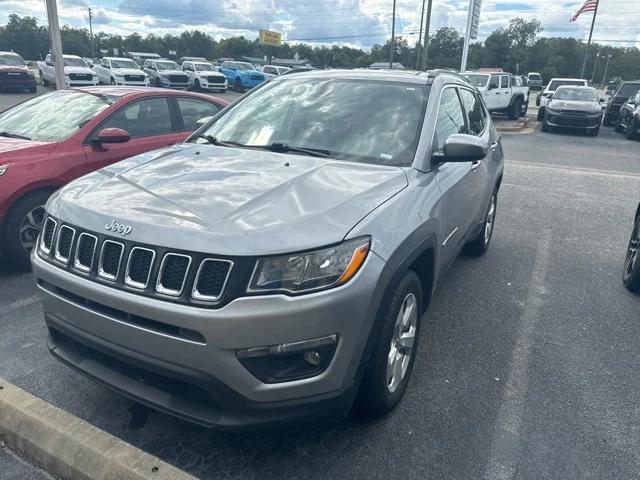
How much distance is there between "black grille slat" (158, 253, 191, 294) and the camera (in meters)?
2.12

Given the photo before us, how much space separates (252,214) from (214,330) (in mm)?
563

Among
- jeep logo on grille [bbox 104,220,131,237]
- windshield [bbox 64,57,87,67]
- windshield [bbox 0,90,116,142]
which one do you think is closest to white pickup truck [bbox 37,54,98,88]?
windshield [bbox 64,57,87,67]

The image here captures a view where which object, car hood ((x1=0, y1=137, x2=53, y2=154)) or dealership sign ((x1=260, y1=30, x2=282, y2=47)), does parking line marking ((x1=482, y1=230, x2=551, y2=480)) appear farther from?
dealership sign ((x1=260, y1=30, x2=282, y2=47))

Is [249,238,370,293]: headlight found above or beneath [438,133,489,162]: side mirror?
beneath

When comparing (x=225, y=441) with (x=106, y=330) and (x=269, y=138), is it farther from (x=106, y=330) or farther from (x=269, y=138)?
(x=269, y=138)

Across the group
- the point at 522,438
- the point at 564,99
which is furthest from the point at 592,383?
the point at 564,99

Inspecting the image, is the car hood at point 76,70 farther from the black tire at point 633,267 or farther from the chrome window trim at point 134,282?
the chrome window trim at point 134,282

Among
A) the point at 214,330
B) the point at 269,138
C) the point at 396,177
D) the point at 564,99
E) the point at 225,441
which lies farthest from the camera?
the point at 564,99

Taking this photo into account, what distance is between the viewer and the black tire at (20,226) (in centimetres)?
451

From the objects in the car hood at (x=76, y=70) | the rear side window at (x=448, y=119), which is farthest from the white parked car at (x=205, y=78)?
the rear side window at (x=448, y=119)

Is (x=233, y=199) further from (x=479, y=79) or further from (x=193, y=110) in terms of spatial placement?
(x=479, y=79)

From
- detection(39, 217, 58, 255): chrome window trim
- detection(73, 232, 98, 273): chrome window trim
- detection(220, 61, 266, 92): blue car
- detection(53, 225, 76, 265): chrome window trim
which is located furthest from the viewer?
detection(220, 61, 266, 92): blue car

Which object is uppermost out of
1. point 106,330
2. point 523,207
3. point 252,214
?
point 252,214

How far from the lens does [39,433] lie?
2.46 m
